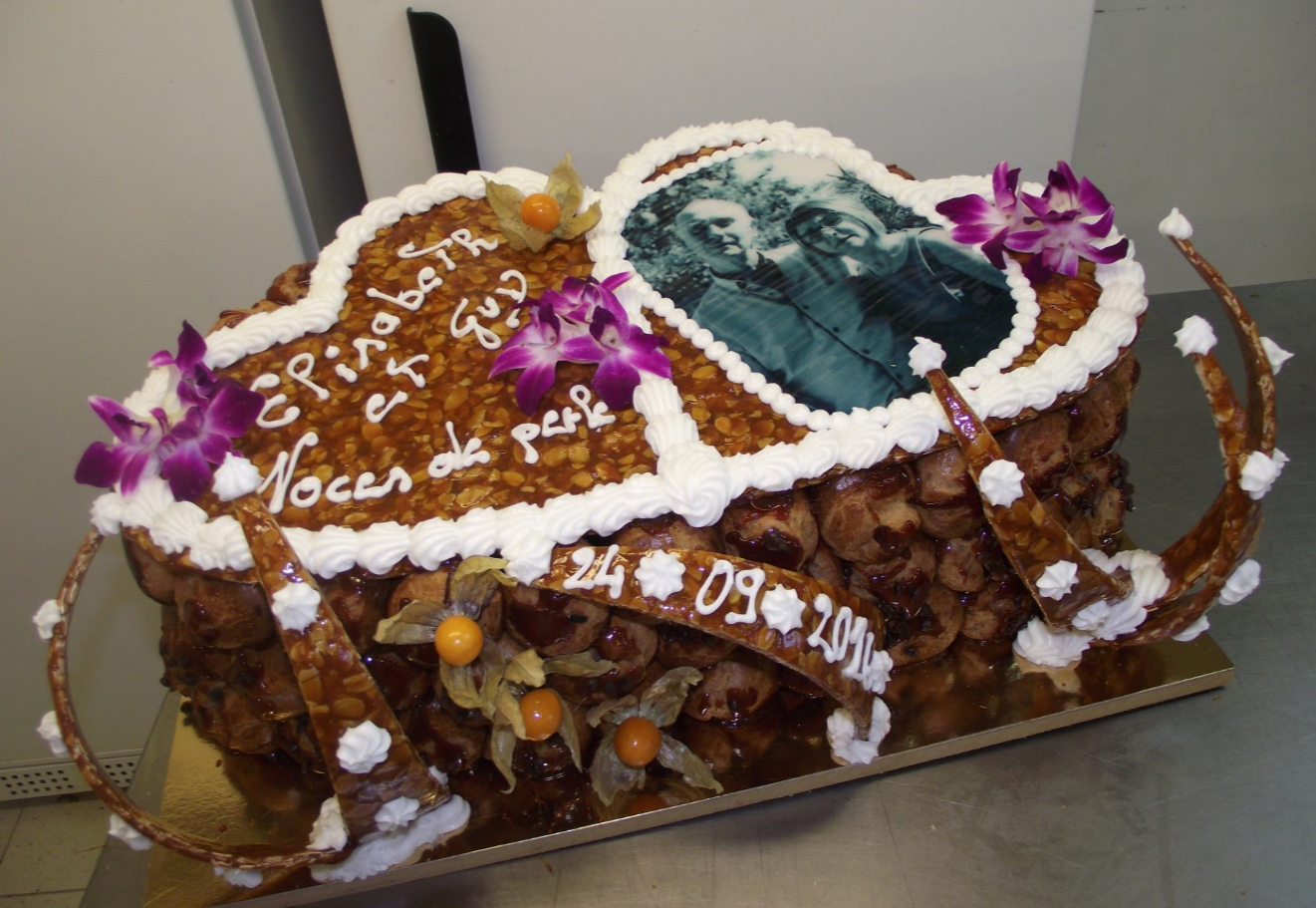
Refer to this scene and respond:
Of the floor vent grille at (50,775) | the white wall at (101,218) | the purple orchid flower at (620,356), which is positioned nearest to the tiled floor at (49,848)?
the floor vent grille at (50,775)

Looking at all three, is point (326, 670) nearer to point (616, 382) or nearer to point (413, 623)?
point (413, 623)

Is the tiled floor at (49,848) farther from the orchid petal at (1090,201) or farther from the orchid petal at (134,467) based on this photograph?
the orchid petal at (1090,201)

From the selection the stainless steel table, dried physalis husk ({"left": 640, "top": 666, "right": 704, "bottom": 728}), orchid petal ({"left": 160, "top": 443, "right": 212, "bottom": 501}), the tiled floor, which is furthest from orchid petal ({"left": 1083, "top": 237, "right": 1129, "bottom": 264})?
the tiled floor

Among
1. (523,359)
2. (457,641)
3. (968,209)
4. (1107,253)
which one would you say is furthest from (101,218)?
(1107,253)

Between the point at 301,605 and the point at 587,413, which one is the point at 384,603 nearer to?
the point at 301,605

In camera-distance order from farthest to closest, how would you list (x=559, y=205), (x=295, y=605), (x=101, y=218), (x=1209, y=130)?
(x=1209, y=130), (x=101, y=218), (x=559, y=205), (x=295, y=605)

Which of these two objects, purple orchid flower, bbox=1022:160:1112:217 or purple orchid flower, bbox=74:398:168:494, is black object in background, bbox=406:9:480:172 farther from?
purple orchid flower, bbox=1022:160:1112:217

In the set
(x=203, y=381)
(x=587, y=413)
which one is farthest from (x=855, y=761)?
(x=203, y=381)
